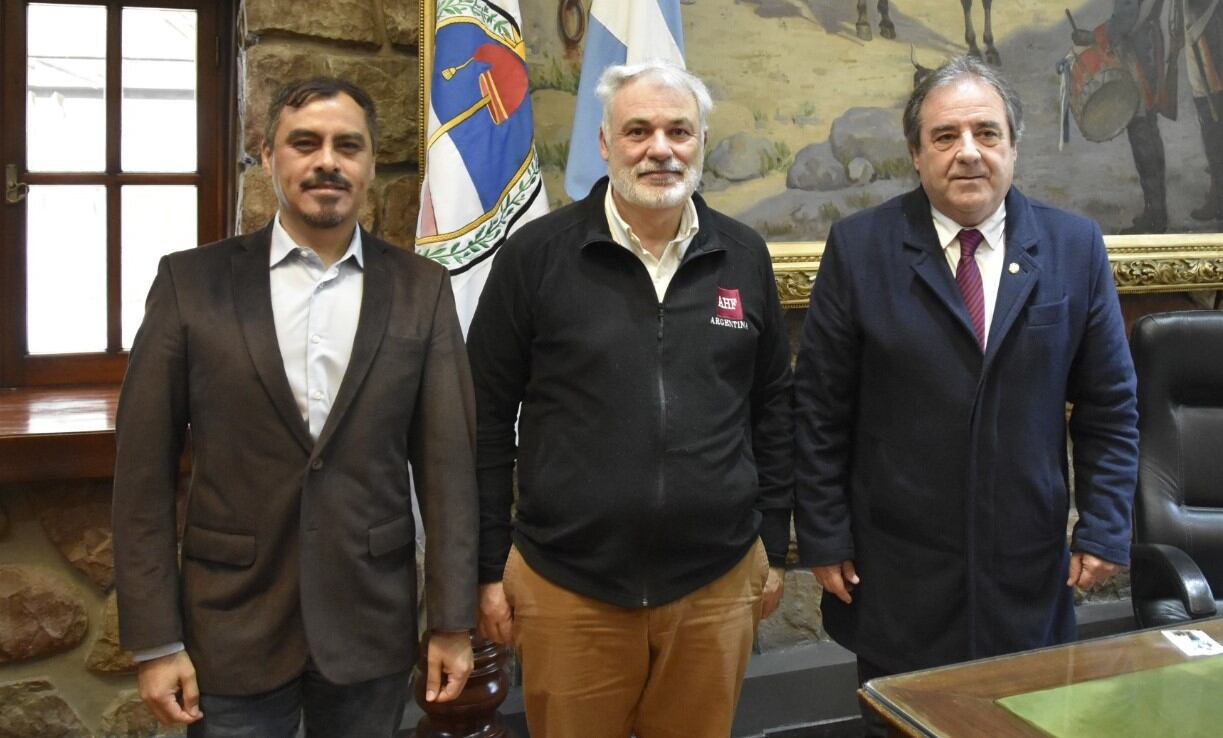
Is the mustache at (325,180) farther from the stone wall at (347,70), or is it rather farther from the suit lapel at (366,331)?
the stone wall at (347,70)

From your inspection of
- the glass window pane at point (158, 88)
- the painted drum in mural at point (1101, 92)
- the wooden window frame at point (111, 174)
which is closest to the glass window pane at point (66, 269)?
the wooden window frame at point (111, 174)

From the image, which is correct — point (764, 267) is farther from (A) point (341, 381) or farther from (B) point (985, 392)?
Answer: (A) point (341, 381)

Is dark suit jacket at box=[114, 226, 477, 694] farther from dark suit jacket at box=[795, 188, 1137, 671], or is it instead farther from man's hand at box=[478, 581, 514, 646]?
dark suit jacket at box=[795, 188, 1137, 671]

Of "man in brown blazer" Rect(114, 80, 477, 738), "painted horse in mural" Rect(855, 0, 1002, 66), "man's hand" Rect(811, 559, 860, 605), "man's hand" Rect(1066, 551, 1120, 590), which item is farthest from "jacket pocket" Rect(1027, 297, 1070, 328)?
"painted horse in mural" Rect(855, 0, 1002, 66)

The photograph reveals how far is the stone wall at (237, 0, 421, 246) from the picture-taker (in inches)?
91.6

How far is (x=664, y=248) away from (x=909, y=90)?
4.91 feet

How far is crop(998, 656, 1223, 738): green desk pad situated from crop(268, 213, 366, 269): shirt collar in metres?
1.06

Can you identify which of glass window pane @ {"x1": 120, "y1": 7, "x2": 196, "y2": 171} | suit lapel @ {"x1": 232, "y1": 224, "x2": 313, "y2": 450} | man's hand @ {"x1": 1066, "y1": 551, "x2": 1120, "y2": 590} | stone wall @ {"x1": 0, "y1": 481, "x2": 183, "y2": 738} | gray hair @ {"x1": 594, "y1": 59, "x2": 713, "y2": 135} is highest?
glass window pane @ {"x1": 120, "y1": 7, "x2": 196, "y2": 171}

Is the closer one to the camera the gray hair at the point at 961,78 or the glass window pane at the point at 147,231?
the gray hair at the point at 961,78

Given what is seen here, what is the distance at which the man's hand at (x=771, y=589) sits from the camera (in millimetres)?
1804

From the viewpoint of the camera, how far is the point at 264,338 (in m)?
1.41

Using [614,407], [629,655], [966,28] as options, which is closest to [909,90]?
[966,28]

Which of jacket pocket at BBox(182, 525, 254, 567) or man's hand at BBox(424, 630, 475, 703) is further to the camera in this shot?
man's hand at BBox(424, 630, 475, 703)

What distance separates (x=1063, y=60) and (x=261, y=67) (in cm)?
222
